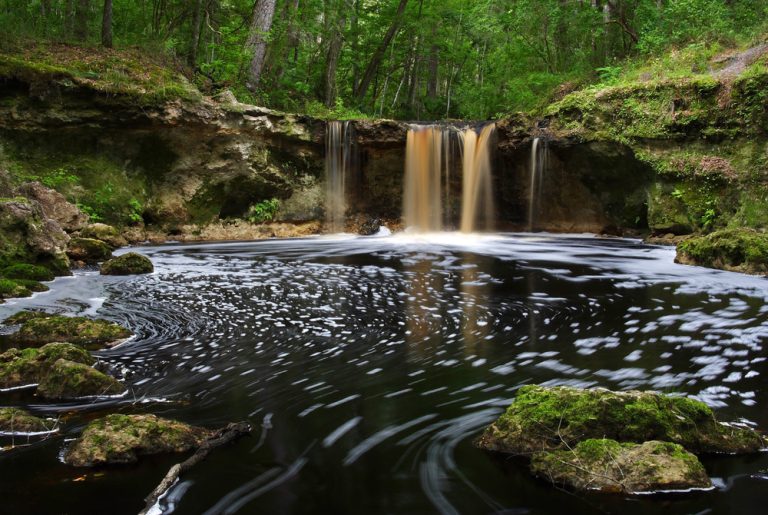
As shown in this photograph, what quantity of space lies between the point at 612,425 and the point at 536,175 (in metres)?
15.6

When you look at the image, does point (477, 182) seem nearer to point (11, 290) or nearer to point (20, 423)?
point (11, 290)

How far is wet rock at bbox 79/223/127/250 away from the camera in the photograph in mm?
13540

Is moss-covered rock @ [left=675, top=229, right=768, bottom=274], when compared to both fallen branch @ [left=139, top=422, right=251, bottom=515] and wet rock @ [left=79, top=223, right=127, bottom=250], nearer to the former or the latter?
fallen branch @ [left=139, top=422, right=251, bottom=515]

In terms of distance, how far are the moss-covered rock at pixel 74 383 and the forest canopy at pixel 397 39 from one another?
14470 millimetres

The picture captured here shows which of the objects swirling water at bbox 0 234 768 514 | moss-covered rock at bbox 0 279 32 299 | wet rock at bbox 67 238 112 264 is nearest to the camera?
swirling water at bbox 0 234 768 514

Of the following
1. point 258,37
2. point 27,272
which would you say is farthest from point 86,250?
point 258,37

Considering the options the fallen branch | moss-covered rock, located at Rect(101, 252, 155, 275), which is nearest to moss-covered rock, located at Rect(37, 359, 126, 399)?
the fallen branch

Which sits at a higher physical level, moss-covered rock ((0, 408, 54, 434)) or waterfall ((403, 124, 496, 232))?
waterfall ((403, 124, 496, 232))

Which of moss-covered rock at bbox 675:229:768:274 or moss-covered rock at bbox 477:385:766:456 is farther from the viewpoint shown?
moss-covered rock at bbox 675:229:768:274

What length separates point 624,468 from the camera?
317cm

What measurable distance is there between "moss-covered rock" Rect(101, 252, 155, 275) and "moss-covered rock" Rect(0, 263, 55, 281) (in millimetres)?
936

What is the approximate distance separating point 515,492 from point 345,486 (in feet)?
3.09

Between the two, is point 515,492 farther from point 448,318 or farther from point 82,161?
point 82,161

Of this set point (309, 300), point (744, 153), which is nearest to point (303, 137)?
point (309, 300)
